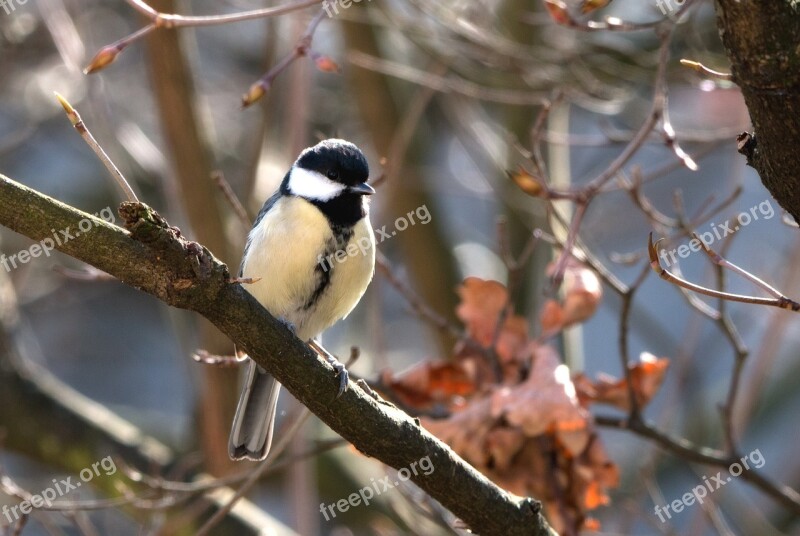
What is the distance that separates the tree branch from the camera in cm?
160

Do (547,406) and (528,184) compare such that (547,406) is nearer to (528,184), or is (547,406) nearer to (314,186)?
(528,184)

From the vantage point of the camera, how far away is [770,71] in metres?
1.51

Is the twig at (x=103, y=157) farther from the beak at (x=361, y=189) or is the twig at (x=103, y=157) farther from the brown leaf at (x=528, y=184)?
the beak at (x=361, y=189)

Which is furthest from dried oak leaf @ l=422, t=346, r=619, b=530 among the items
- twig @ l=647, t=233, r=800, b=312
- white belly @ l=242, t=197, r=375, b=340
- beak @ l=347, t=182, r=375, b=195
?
twig @ l=647, t=233, r=800, b=312

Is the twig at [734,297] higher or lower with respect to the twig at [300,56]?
lower

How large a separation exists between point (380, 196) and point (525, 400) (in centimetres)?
235

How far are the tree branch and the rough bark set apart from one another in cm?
85

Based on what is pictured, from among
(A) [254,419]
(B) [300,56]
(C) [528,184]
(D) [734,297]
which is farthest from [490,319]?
(D) [734,297]

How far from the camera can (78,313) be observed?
6.80 metres

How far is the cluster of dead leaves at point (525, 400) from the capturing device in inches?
95.1

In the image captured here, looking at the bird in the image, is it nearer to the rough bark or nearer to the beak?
the beak

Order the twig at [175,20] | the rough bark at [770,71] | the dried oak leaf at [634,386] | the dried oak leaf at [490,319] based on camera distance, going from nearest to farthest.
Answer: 1. the rough bark at [770,71]
2. the twig at [175,20]
3. the dried oak leaf at [634,386]
4. the dried oak leaf at [490,319]

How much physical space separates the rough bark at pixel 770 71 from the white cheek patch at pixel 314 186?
1.36m

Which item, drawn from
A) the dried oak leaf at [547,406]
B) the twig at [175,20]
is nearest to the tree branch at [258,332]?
the dried oak leaf at [547,406]
